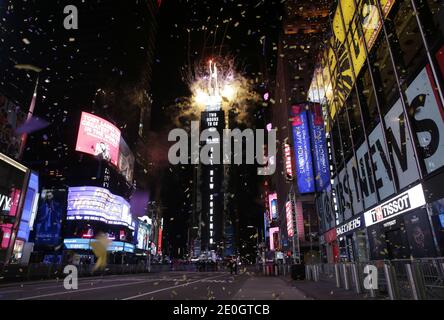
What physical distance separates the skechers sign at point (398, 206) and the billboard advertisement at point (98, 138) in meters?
46.2

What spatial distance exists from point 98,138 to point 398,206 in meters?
49.8

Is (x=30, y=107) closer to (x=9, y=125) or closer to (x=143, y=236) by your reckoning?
(x=9, y=125)

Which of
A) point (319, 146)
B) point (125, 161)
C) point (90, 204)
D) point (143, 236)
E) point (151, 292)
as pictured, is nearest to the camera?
point (151, 292)

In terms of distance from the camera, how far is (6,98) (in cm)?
2784

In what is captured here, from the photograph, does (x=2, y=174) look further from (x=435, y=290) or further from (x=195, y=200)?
(x=195, y=200)

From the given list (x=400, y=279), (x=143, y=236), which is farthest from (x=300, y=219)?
(x=143, y=236)

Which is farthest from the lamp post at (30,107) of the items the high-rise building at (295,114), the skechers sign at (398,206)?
the skechers sign at (398,206)

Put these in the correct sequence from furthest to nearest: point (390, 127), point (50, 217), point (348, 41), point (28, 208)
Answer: point (50, 217), point (28, 208), point (348, 41), point (390, 127)

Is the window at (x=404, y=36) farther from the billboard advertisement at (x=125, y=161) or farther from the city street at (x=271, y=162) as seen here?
the billboard advertisement at (x=125, y=161)

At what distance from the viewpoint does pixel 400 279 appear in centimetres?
830

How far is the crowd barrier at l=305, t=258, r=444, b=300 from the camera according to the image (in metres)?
6.96

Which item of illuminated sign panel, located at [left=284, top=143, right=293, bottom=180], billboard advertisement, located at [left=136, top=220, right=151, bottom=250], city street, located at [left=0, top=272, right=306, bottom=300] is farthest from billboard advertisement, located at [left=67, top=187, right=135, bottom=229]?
city street, located at [left=0, top=272, right=306, bottom=300]
